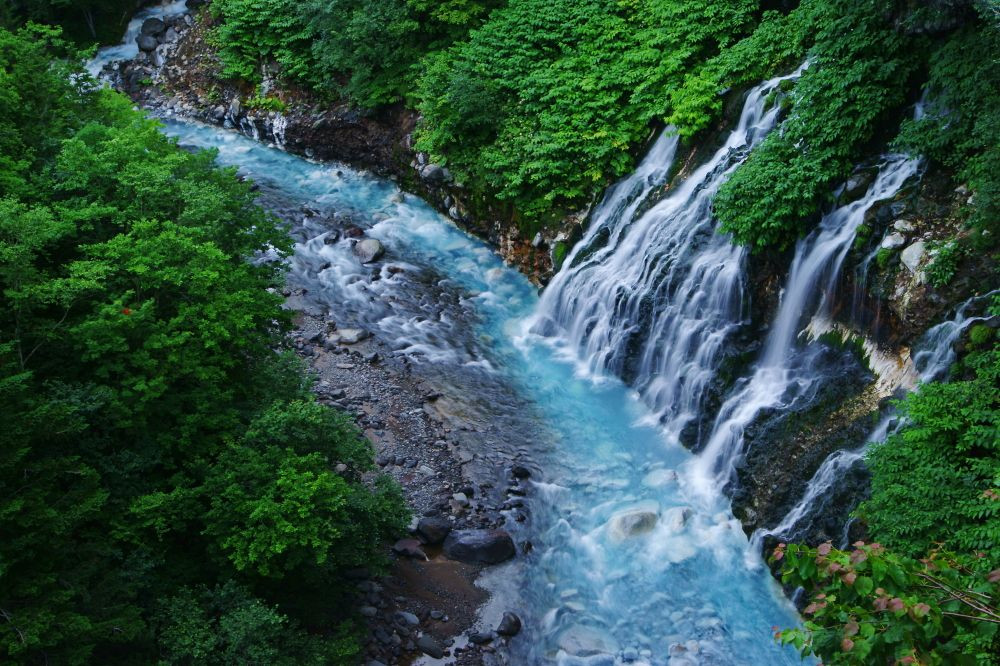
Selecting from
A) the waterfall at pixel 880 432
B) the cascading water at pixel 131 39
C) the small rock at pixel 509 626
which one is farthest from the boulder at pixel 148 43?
the waterfall at pixel 880 432

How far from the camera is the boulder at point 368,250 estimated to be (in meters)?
18.1

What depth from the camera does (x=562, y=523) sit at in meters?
11.4

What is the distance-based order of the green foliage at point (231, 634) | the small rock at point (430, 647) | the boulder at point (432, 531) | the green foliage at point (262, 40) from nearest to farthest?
1. the green foliage at point (231, 634)
2. the small rock at point (430, 647)
3. the boulder at point (432, 531)
4. the green foliage at point (262, 40)

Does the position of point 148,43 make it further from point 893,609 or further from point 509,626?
point 893,609

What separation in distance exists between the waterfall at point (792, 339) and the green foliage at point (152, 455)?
512 centimetres

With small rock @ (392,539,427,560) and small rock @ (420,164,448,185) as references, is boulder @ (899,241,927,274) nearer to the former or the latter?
small rock @ (392,539,427,560)

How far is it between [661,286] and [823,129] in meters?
3.71

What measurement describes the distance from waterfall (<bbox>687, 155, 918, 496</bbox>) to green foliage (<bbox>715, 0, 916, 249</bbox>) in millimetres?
464

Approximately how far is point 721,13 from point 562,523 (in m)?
11.0

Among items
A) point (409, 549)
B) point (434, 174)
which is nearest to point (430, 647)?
point (409, 549)

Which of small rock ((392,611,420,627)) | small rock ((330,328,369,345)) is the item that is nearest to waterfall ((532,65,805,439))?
small rock ((330,328,369,345))

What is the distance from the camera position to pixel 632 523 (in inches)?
439

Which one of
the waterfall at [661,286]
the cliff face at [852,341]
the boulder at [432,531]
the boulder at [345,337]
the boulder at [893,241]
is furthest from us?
the boulder at [345,337]

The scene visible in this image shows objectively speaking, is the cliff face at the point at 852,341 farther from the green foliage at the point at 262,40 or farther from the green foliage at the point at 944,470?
the green foliage at the point at 262,40
